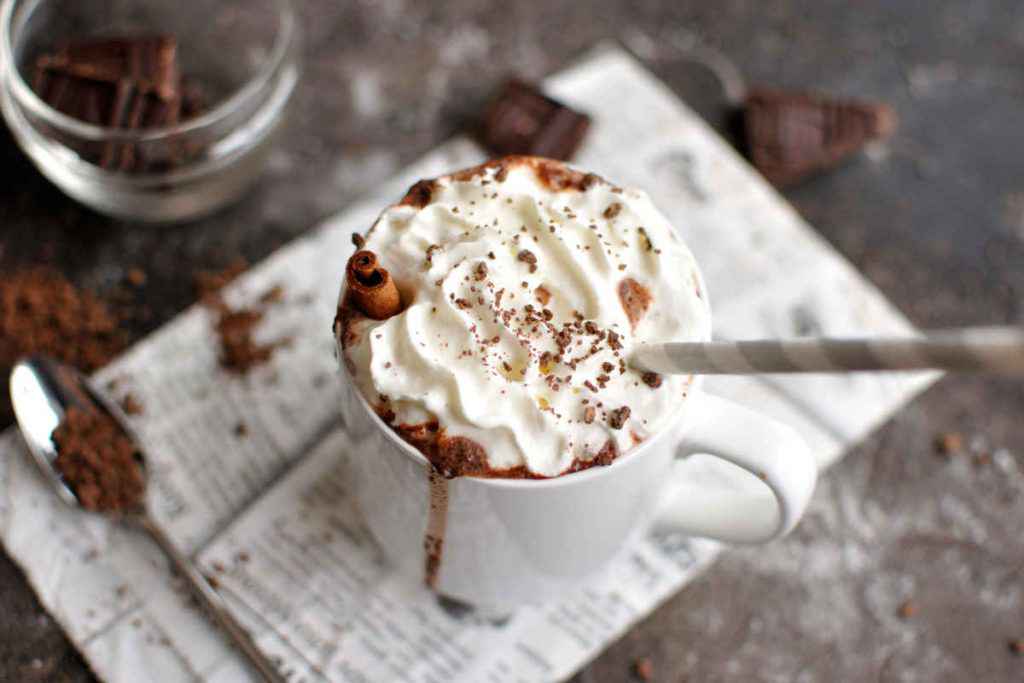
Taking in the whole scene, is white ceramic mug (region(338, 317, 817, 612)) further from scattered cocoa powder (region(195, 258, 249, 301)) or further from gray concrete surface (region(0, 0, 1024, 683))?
scattered cocoa powder (region(195, 258, 249, 301))

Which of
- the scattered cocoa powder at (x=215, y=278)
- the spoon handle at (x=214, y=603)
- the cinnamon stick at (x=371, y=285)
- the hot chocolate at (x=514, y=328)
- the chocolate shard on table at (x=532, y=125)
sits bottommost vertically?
the spoon handle at (x=214, y=603)

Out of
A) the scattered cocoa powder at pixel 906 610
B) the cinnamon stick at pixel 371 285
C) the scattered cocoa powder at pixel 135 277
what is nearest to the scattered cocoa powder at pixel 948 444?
the scattered cocoa powder at pixel 906 610

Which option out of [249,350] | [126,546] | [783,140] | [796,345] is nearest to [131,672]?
[126,546]

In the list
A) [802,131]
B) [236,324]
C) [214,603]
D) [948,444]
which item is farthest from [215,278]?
[948,444]

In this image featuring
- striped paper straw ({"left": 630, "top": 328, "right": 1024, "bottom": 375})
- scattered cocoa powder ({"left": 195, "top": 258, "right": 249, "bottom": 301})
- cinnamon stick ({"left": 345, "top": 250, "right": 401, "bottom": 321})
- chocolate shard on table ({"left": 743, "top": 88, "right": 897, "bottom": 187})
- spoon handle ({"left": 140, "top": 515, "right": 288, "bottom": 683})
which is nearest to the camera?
striped paper straw ({"left": 630, "top": 328, "right": 1024, "bottom": 375})

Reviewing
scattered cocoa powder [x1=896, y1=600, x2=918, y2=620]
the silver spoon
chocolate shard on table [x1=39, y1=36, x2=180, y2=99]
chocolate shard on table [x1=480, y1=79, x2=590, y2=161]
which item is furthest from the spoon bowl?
scattered cocoa powder [x1=896, y1=600, x2=918, y2=620]

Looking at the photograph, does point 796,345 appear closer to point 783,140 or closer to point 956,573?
point 956,573

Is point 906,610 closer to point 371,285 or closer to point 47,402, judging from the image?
point 371,285

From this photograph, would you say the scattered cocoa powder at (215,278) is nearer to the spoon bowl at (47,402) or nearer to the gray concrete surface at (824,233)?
the gray concrete surface at (824,233)
